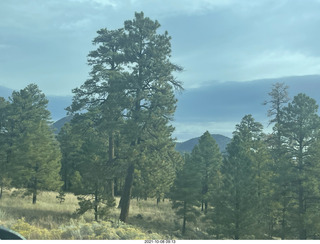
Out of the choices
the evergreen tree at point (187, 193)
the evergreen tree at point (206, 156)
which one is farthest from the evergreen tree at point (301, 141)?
the evergreen tree at point (206, 156)

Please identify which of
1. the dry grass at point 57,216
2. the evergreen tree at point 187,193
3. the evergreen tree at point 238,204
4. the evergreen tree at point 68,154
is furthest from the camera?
the evergreen tree at point 68,154

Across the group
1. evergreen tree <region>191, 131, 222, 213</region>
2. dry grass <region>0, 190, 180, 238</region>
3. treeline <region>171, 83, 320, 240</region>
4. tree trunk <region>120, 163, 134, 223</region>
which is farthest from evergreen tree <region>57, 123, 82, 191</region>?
treeline <region>171, 83, 320, 240</region>

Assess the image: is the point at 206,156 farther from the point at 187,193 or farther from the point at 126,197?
the point at 126,197

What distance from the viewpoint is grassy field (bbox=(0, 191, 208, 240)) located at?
9.76 m

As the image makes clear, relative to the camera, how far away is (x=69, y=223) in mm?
16219

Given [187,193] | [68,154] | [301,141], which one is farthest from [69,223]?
[68,154]

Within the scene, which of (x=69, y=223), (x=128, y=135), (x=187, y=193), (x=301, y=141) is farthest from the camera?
(x=187, y=193)

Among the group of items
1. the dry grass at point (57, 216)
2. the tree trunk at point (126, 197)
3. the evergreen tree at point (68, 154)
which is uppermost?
the evergreen tree at point (68, 154)

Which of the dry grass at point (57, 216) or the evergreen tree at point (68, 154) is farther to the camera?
the evergreen tree at point (68, 154)

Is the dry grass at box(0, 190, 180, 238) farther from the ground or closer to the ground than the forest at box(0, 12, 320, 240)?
closer to the ground

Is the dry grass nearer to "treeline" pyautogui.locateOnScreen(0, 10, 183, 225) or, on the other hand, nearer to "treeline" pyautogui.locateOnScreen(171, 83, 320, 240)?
"treeline" pyautogui.locateOnScreen(0, 10, 183, 225)

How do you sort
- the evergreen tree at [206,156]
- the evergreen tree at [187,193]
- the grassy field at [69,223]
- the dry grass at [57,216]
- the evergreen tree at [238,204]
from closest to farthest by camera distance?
the grassy field at [69,223] → the dry grass at [57,216] → the evergreen tree at [238,204] → the evergreen tree at [187,193] → the evergreen tree at [206,156]

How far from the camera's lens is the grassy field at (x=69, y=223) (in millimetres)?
9758

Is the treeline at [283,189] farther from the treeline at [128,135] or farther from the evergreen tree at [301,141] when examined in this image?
the treeline at [128,135]
